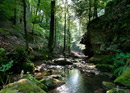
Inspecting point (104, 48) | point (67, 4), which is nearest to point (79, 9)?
point (67, 4)

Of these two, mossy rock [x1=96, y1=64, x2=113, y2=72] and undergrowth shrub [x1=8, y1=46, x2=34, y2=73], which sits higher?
undergrowth shrub [x1=8, y1=46, x2=34, y2=73]

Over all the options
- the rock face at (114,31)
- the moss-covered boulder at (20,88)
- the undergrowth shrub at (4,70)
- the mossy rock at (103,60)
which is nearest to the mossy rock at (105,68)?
the mossy rock at (103,60)

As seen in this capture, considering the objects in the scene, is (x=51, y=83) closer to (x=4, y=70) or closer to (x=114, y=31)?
(x=4, y=70)

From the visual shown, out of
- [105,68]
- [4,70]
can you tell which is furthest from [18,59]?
[105,68]

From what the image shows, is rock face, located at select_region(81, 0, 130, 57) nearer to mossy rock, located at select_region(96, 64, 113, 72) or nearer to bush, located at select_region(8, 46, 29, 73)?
mossy rock, located at select_region(96, 64, 113, 72)

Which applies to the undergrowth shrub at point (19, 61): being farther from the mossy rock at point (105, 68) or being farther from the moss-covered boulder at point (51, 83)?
the mossy rock at point (105, 68)

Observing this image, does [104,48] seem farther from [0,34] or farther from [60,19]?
[60,19]

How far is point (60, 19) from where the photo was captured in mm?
20031

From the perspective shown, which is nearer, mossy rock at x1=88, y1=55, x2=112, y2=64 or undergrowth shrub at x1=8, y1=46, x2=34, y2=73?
undergrowth shrub at x1=8, y1=46, x2=34, y2=73

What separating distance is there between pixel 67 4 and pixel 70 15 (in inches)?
94.3

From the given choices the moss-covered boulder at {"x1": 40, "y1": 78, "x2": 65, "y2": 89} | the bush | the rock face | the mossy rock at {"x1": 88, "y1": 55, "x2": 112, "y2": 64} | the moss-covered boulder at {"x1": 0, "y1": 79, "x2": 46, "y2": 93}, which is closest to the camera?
the moss-covered boulder at {"x1": 0, "y1": 79, "x2": 46, "y2": 93}

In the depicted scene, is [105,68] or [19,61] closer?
[19,61]

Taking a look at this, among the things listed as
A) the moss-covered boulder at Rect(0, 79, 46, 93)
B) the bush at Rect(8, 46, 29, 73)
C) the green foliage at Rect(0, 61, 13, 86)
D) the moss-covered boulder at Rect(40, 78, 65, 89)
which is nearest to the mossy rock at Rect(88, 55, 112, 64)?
the moss-covered boulder at Rect(40, 78, 65, 89)

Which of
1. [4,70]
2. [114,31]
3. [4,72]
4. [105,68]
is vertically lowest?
[105,68]
